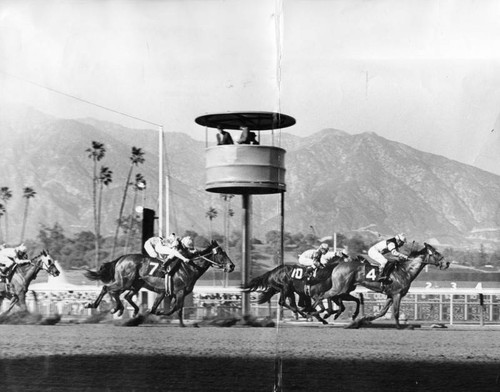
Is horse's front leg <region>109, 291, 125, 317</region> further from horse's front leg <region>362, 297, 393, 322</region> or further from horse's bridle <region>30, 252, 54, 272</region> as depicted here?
horse's front leg <region>362, 297, 393, 322</region>

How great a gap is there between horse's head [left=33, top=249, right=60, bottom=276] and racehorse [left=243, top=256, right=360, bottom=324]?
1814mm

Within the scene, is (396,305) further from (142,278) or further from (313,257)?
(142,278)

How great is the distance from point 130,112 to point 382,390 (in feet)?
15.8

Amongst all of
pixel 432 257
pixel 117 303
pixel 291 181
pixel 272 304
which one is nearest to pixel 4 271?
pixel 117 303

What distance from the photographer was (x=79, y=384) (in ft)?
17.7

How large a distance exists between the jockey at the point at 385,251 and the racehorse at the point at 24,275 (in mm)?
2933

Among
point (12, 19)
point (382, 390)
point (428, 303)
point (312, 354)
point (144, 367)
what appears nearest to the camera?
point (382, 390)

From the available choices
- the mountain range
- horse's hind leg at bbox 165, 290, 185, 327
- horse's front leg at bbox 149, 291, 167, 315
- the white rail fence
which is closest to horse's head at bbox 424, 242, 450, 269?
the white rail fence

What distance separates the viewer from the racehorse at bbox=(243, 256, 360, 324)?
8.75 m

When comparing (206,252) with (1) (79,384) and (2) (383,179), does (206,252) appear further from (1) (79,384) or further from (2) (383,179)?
(2) (383,179)

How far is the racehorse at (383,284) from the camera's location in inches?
332

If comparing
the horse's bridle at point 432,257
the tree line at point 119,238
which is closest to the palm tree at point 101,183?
the tree line at point 119,238

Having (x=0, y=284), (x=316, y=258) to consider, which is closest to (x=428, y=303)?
(x=316, y=258)

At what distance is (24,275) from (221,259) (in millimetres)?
1889
